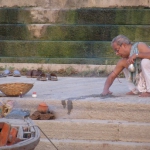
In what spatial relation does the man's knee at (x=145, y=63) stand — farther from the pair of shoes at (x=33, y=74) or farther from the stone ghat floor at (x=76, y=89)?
the pair of shoes at (x=33, y=74)

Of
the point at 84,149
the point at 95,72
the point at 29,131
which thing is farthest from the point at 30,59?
the point at 29,131

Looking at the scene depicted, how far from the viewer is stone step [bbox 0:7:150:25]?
33.6ft

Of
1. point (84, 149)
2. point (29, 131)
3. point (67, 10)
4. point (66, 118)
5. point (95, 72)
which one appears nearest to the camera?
point (29, 131)

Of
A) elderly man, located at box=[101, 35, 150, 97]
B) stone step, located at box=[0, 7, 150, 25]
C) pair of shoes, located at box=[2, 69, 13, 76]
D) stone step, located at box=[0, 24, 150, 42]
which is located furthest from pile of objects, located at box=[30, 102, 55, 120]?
stone step, located at box=[0, 7, 150, 25]

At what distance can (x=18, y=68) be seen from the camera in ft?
30.8

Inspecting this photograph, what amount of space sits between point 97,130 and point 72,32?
5302 millimetres

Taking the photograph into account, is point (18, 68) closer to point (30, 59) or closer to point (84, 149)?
point (30, 59)

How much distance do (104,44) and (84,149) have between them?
5.06 metres

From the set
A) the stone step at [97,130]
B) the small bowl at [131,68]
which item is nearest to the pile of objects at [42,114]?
the stone step at [97,130]

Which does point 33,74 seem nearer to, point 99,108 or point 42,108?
point 42,108

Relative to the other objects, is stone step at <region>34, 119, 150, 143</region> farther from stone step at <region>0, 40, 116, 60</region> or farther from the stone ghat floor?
stone step at <region>0, 40, 116, 60</region>

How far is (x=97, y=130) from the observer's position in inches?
199

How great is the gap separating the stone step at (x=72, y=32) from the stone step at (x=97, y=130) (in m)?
5.04

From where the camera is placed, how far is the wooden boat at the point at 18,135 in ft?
9.38
